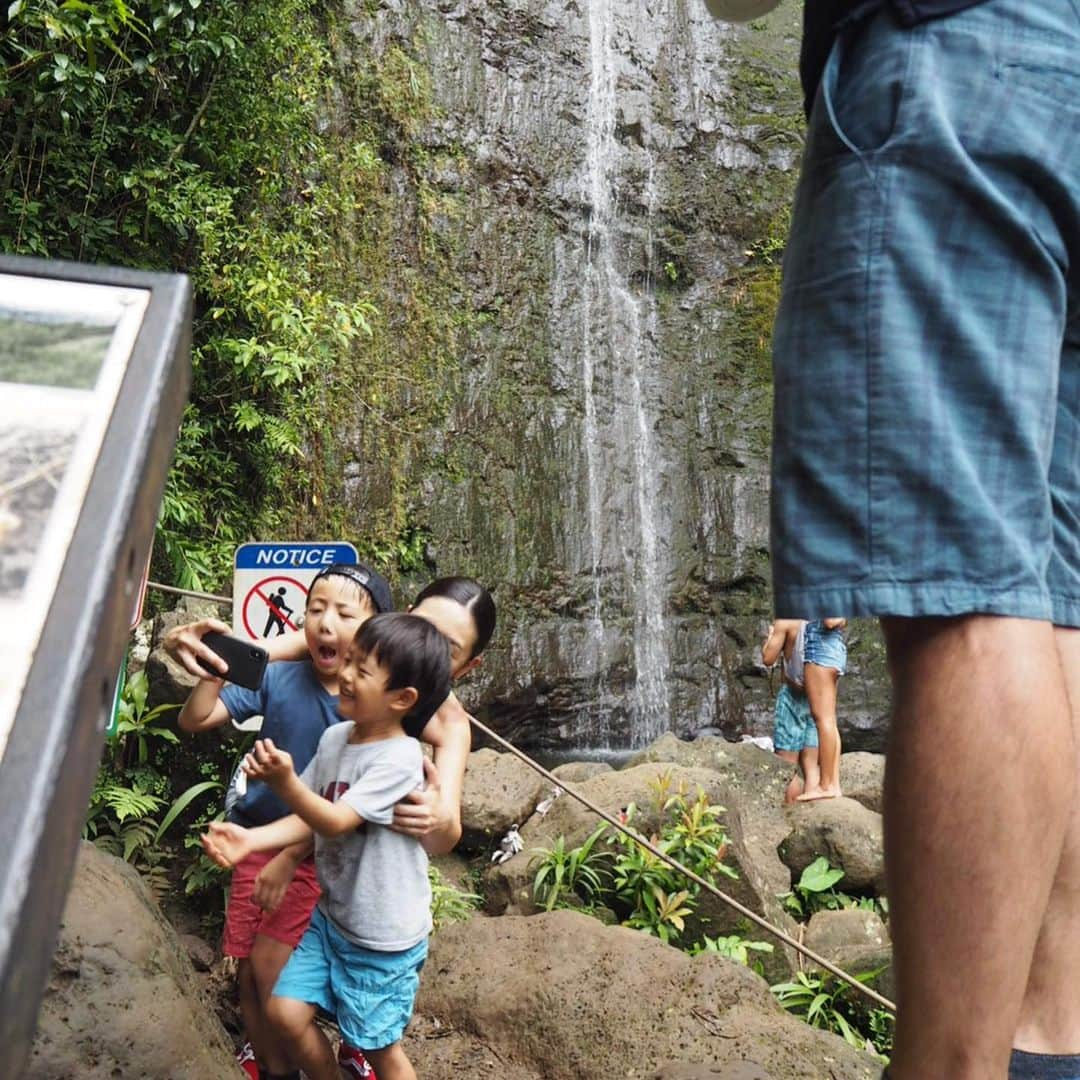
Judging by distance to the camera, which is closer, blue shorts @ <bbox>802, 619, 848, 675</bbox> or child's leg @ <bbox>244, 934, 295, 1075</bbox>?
child's leg @ <bbox>244, 934, 295, 1075</bbox>

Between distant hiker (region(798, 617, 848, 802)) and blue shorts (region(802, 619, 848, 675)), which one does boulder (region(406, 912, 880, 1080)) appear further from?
blue shorts (region(802, 619, 848, 675))

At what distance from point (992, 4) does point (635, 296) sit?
9.14m

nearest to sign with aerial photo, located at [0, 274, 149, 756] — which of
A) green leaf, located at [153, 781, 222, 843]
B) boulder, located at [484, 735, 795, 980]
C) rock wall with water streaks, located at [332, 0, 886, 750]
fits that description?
green leaf, located at [153, 781, 222, 843]

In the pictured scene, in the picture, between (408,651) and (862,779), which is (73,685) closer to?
(408,651)

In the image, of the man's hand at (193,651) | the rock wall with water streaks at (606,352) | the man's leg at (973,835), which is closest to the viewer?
the man's leg at (973,835)

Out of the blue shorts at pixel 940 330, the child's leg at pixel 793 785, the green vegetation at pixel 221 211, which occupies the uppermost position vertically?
the green vegetation at pixel 221 211

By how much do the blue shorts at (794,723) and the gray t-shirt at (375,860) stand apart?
13.8 ft

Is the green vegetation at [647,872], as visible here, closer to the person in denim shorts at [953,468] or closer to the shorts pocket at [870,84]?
the person in denim shorts at [953,468]

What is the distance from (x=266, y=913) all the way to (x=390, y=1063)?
489 millimetres

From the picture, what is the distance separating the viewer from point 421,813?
214 centimetres

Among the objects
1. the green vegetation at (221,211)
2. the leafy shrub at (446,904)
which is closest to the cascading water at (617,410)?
the green vegetation at (221,211)

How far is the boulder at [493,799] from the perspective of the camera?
14.6 feet

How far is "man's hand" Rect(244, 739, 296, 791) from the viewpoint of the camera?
5.86 ft

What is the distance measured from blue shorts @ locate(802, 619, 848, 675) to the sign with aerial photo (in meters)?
5.40
